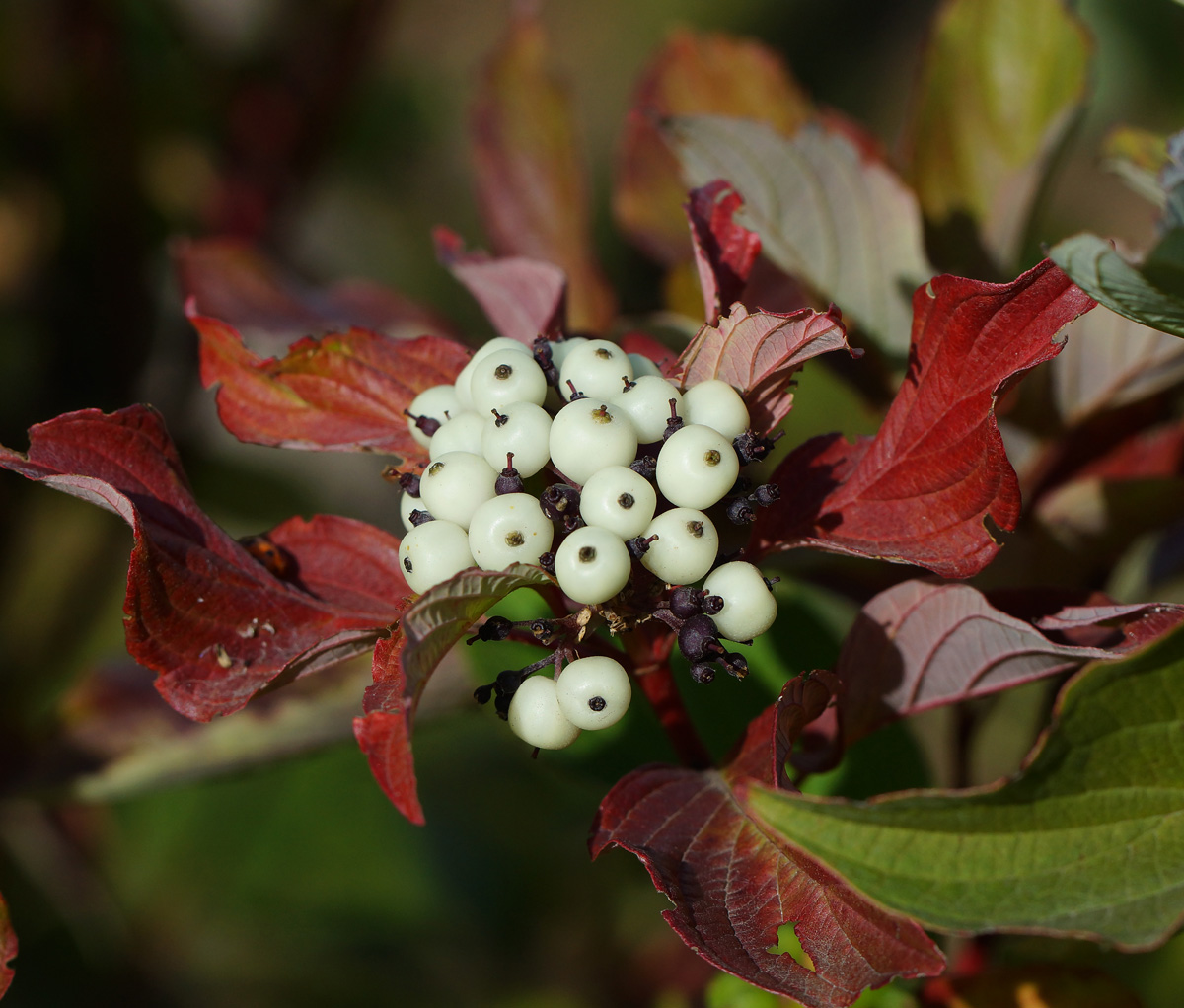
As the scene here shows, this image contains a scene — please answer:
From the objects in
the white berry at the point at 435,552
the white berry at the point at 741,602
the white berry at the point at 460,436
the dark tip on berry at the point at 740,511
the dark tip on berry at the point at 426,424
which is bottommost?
the white berry at the point at 741,602

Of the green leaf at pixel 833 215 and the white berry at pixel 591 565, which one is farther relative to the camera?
the green leaf at pixel 833 215

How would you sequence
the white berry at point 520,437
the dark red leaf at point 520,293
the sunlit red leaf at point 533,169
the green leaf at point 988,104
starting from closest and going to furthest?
the white berry at point 520,437 → the dark red leaf at point 520,293 → the green leaf at point 988,104 → the sunlit red leaf at point 533,169

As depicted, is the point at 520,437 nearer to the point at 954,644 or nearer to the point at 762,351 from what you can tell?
the point at 762,351

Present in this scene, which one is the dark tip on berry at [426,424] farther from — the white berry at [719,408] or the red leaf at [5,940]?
the red leaf at [5,940]

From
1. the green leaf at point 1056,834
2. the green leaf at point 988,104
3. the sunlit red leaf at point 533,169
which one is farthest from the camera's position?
the sunlit red leaf at point 533,169

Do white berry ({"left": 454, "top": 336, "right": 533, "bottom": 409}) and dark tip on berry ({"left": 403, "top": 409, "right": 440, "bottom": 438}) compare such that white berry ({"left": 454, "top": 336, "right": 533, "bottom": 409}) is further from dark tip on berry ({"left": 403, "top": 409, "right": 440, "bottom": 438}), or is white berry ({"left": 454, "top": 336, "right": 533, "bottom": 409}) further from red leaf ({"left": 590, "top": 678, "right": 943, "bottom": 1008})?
red leaf ({"left": 590, "top": 678, "right": 943, "bottom": 1008})

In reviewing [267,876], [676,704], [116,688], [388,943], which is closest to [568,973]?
[388,943]

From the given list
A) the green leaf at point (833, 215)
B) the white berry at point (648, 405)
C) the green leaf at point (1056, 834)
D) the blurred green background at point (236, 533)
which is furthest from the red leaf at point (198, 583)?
the blurred green background at point (236, 533)
